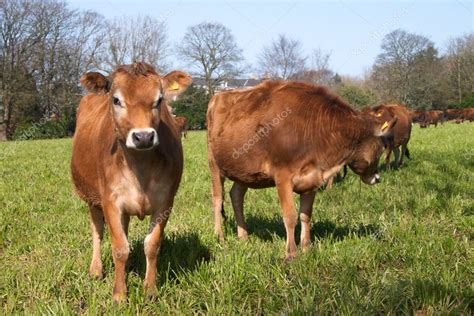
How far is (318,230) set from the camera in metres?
5.83

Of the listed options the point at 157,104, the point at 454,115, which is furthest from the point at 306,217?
the point at 454,115

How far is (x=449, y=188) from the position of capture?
7539 mm

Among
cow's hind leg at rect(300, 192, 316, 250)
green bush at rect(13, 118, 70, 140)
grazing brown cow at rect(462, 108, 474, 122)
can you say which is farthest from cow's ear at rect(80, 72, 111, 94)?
grazing brown cow at rect(462, 108, 474, 122)

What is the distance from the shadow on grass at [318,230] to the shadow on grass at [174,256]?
3.23 ft

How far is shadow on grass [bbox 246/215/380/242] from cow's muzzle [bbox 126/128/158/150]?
272 centimetres

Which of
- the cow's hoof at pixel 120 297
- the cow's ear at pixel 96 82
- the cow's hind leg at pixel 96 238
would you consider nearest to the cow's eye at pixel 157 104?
the cow's ear at pixel 96 82

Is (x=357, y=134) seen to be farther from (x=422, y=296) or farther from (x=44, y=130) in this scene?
(x=44, y=130)

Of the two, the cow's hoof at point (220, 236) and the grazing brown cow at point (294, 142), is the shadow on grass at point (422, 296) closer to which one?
the grazing brown cow at point (294, 142)

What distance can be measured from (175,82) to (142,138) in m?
0.98

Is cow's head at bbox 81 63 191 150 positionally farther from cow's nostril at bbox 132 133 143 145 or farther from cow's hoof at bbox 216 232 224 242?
cow's hoof at bbox 216 232 224 242

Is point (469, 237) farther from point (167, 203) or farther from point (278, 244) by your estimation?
point (167, 203)

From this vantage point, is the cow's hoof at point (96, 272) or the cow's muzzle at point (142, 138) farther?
the cow's hoof at point (96, 272)

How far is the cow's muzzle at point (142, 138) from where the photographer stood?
10.2 ft

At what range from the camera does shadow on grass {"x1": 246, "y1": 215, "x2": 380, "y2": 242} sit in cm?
536
